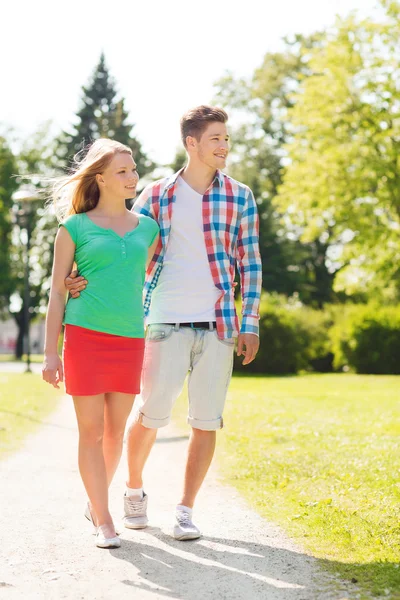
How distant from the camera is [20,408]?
40.8 feet

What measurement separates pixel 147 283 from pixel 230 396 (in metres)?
11.4

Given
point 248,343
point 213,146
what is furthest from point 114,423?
point 213,146

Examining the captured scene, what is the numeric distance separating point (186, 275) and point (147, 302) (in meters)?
0.31

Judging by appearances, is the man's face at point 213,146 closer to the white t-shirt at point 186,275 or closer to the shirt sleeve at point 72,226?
the white t-shirt at point 186,275

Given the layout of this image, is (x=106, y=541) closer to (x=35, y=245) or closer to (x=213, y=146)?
(x=213, y=146)

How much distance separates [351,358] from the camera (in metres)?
28.5

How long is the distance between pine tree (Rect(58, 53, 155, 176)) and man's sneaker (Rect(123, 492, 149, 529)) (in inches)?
1514

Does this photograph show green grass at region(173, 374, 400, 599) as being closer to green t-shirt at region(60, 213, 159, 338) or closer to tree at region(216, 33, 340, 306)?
green t-shirt at region(60, 213, 159, 338)

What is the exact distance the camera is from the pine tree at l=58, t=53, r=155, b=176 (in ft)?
140

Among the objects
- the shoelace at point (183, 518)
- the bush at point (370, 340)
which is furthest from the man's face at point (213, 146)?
the bush at point (370, 340)

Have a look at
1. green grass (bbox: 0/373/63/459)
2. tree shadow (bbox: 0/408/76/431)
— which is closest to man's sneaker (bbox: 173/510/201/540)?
green grass (bbox: 0/373/63/459)

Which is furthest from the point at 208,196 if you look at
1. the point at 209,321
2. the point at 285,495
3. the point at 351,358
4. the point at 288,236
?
the point at 288,236

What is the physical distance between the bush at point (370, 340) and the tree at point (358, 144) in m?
1.62

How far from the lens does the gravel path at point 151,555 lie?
11.8ft
